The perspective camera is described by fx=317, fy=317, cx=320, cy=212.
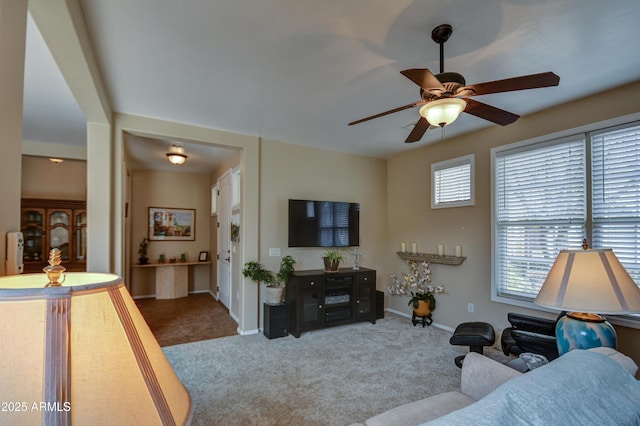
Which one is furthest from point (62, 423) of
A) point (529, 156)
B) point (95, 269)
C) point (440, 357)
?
point (529, 156)

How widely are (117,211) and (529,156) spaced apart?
4710mm

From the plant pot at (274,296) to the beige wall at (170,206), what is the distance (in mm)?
3381

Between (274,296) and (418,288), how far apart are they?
2.22 meters

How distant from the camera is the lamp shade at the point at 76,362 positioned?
50 centimetres

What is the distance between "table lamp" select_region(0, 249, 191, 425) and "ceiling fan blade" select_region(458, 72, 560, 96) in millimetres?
2142

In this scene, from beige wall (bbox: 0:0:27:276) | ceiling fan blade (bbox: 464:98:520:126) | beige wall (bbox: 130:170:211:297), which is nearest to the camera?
beige wall (bbox: 0:0:27:276)

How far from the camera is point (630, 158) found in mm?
2893

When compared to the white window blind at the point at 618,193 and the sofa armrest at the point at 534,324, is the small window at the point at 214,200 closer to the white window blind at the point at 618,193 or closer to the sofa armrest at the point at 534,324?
the sofa armrest at the point at 534,324

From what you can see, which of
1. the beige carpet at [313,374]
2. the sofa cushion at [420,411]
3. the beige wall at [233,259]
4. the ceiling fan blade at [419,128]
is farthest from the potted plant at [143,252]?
the sofa cushion at [420,411]

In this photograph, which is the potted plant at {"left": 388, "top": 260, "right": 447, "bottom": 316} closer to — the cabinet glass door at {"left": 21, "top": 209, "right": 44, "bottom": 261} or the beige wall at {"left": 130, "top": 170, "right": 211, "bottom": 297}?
the beige wall at {"left": 130, "top": 170, "right": 211, "bottom": 297}

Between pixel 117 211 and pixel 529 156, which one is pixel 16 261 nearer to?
pixel 117 211

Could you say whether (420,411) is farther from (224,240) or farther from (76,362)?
(224,240)

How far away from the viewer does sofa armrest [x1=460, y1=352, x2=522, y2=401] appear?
171 centimetres

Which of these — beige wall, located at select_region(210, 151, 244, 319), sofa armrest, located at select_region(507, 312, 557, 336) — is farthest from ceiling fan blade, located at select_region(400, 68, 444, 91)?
beige wall, located at select_region(210, 151, 244, 319)
